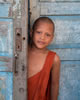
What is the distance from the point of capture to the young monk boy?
140cm

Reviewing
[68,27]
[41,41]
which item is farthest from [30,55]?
[68,27]

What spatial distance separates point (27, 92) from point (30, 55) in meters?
0.30

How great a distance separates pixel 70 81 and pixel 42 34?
1.86ft

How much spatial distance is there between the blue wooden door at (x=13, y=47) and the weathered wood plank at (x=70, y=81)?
42 cm

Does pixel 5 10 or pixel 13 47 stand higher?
pixel 5 10

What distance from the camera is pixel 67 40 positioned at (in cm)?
161

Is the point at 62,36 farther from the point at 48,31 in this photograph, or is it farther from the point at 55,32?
the point at 48,31

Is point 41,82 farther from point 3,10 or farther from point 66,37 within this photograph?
point 3,10

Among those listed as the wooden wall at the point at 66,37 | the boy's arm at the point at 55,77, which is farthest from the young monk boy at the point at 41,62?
the wooden wall at the point at 66,37

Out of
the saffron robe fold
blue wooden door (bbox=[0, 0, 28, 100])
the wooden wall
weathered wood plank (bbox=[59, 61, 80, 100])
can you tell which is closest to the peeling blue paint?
blue wooden door (bbox=[0, 0, 28, 100])

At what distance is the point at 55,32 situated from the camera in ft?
5.26

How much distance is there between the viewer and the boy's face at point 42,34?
1384mm

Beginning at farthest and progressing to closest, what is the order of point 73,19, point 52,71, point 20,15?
point 73,19, point 52,71, point 20,15

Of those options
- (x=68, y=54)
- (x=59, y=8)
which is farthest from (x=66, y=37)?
(x=59, y=8)
